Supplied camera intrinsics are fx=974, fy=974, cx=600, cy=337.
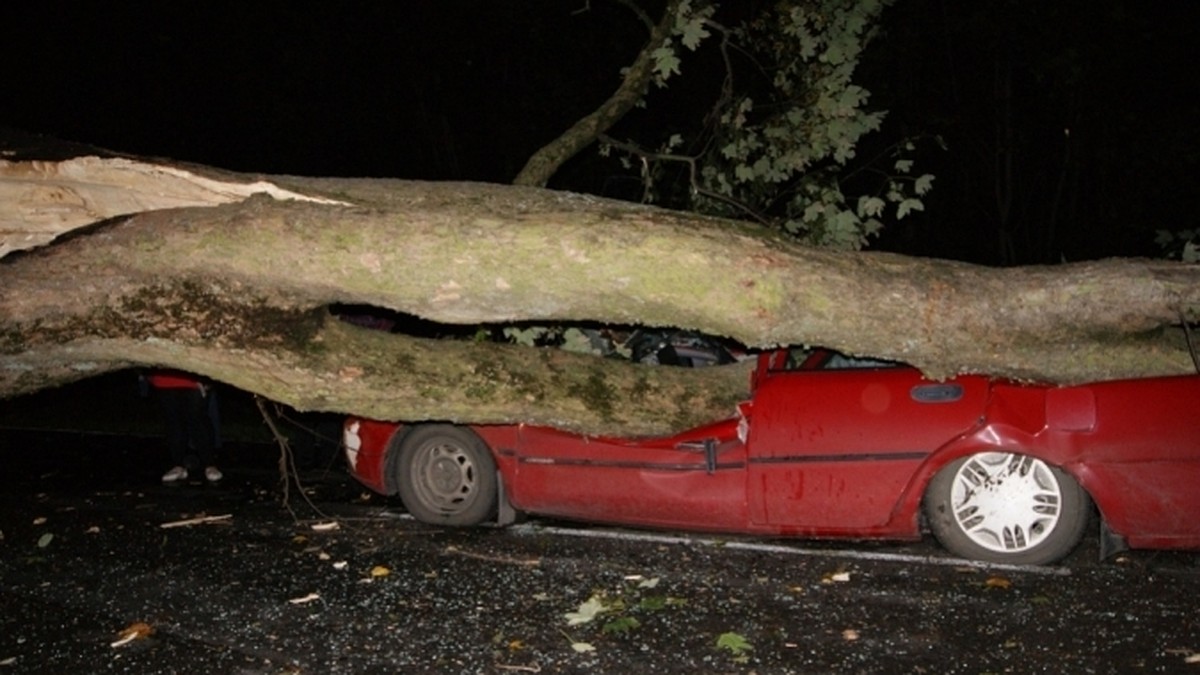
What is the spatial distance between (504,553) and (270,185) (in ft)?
9.29

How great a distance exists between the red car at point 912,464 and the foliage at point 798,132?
2.01 meters

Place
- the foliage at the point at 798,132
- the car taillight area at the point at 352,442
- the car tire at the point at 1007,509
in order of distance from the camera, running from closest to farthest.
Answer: the car tire at the point at 1007,509 → the car taillight area at the point at 352,442 → the foliage at the point at 798,132

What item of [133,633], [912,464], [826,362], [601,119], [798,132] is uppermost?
[601,119]

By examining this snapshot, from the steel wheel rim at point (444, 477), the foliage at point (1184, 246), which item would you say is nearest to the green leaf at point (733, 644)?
the steel wheel rim at point (444, 477)

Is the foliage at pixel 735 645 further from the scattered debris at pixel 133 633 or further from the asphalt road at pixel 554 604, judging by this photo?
the scattered debris at pixel 133 633

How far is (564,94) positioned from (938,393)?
60.4 ft

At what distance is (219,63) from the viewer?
22.1 meters

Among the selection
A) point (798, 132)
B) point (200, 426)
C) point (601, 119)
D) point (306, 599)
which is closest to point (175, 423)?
point (200, 426)

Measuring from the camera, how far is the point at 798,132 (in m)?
8.10

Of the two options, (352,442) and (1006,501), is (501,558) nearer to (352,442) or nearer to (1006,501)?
(352,442)

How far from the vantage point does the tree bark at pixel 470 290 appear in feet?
13.4

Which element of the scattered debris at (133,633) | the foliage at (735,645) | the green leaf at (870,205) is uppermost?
the green leaf at (870,205)

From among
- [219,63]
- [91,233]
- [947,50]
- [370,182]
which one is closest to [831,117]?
[370,182]

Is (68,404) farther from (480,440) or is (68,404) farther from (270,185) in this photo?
(270,185)
